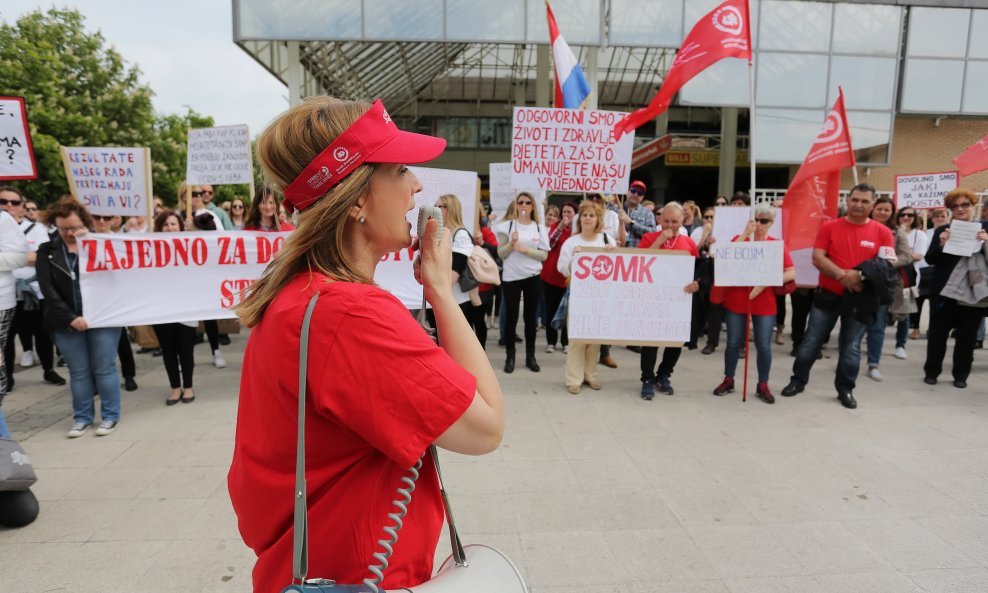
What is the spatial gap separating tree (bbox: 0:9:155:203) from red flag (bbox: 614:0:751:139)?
68.0ft

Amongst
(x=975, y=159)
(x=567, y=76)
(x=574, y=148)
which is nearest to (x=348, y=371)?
(x=574, y=148)

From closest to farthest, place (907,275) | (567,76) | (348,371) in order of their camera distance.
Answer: (348,371), (907,275), (567,76)

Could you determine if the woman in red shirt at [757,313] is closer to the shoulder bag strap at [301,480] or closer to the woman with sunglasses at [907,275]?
the woman with sunglasses at [907,275]

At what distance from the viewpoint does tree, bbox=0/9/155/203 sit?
65.3ft

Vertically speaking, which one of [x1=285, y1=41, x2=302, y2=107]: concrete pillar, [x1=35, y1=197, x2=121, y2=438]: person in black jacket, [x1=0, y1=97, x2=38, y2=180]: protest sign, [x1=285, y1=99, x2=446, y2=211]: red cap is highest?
[x1=285, y1=41, x2=302, y2=107]: concrete pillar

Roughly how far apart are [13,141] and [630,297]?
574 cm

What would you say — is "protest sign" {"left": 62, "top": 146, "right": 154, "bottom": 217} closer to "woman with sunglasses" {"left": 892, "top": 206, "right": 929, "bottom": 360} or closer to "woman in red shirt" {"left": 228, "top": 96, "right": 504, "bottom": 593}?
"woman in red shirt" {"left": 228, "top": 96, "right": 504, "bottom": 593}

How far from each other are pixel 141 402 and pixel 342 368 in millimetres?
6121

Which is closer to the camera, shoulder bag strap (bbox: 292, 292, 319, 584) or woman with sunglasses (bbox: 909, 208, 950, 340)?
shoulder bag strap (bbox: 292, 292, 319, 584)

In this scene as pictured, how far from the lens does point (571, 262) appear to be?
6.34 metres

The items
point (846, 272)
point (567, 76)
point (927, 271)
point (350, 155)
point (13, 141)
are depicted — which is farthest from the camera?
point (927, 271)

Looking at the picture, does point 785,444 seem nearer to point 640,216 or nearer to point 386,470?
point 386,470

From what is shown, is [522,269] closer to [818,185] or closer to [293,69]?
[818,185]

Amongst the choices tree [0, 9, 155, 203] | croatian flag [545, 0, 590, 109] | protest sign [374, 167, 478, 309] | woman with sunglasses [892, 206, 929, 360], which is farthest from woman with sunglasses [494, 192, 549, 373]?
tree [0, 9, 155, 203]
